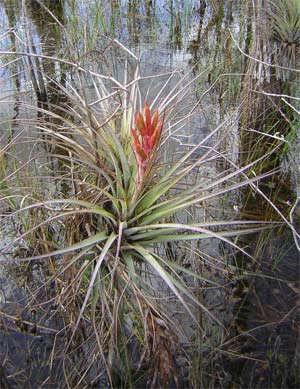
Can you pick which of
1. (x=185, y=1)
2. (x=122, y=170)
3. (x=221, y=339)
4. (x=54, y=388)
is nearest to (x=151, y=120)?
(x=122, y=170)

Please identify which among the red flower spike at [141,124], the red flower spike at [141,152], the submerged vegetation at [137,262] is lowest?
A: the submerged vegetation at [137,262]

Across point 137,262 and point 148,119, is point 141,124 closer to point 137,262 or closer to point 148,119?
point 148,119

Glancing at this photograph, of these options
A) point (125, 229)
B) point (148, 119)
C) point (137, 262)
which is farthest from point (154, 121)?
point (137, 262)

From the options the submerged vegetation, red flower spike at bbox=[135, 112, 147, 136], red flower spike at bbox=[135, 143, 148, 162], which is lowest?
the submerged vegetation

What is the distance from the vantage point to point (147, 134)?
68.1 inches

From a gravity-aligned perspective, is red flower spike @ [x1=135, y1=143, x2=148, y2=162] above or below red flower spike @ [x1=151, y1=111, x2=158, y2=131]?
below

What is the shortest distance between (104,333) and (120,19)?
4529mm

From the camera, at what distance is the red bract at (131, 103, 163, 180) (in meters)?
1.71

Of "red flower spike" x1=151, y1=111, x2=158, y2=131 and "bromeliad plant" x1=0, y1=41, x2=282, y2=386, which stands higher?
"red flower spike" x1=151, y1=111, x2=158, y2=131

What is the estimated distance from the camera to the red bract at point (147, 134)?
171cm

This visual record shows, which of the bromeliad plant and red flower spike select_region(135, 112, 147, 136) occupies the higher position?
red flower spike select_region(135, 112, 147, 136)

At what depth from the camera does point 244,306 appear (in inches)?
87.5

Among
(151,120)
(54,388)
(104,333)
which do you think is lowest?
(54,388)

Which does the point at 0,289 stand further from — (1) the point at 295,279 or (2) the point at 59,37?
(2) the point at 59,37
